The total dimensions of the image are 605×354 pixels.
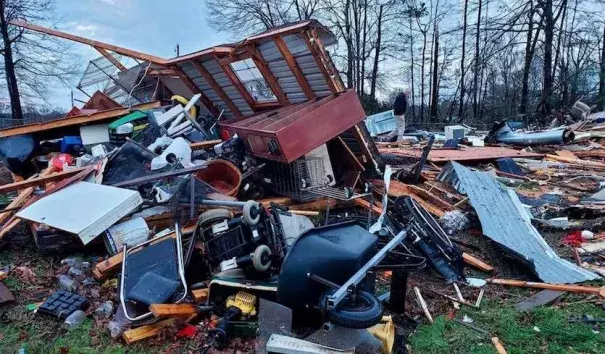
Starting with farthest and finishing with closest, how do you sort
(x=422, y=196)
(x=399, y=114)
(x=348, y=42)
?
1. (x=348, y=42)
2. (x=399, y=114)
3. (x=422, y=196)

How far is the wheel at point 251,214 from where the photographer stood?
12.2 ft

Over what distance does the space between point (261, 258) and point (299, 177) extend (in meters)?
2.26

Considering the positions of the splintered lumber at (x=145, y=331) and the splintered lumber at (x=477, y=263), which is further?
the splintered lumber at (x=477, y=263)

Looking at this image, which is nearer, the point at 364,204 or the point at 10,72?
the point at 364,204

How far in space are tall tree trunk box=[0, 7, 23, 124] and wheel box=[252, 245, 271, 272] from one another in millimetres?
18490

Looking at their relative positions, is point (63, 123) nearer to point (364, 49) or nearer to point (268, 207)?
point (268, 207)

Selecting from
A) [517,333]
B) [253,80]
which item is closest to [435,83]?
[253,80]

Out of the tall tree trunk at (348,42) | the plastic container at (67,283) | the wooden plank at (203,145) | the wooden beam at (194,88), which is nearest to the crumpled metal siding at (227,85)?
the wooden beam at (194,88)

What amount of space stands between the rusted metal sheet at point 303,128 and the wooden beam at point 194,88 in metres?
2.61

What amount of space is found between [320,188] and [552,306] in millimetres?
2916

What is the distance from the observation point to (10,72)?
1761cm

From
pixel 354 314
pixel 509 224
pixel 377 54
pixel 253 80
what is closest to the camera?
pixel 354 314

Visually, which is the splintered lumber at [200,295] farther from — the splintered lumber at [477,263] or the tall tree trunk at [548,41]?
the tall tree trunk at [548,41]

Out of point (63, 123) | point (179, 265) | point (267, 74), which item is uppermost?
point (267, 74)
